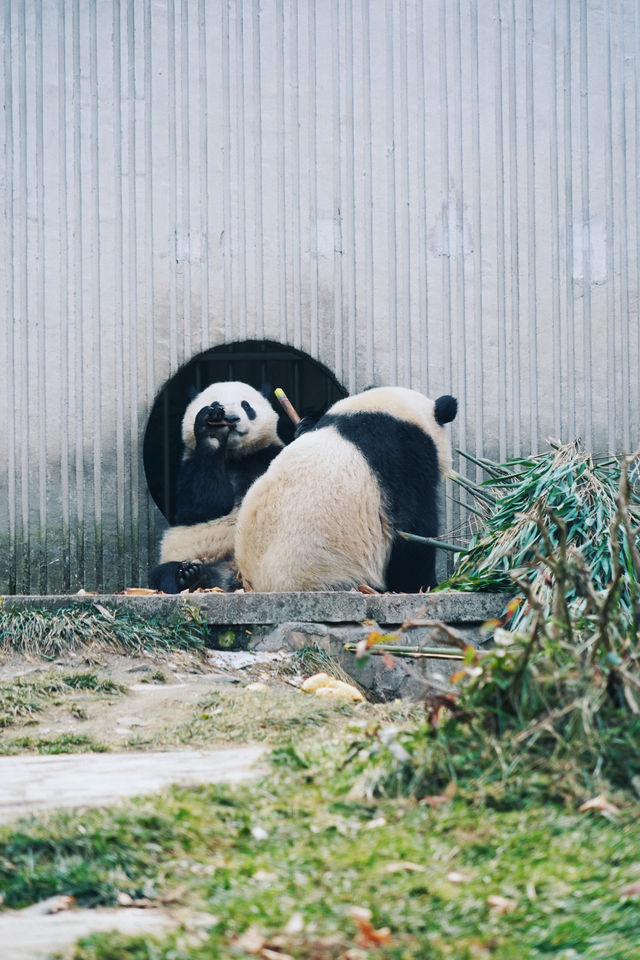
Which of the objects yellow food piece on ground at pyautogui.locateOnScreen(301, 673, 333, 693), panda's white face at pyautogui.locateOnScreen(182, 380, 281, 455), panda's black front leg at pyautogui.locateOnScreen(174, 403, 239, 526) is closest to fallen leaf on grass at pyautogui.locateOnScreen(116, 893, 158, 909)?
yellow food piece on ground at pyautogui.locateOnScreen(301, 673, 333, 693)

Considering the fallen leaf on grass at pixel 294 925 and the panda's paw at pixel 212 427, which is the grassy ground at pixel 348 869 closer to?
the fallen leaf on grass at pixel 294 925

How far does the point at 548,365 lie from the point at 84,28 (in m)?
3.75

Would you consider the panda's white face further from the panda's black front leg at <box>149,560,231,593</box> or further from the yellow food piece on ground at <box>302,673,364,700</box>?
the yellow food piece on ground at <box>302,673,364,700</box>

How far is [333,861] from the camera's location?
93.9 inches

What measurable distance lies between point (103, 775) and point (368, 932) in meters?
1.35

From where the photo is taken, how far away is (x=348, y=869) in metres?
2.35

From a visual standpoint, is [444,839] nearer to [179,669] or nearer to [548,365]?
[179,669]

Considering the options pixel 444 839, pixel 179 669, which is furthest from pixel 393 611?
pixel 444 839

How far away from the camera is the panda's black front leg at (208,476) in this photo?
286 inches

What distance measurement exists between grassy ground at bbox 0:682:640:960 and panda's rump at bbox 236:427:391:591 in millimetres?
3130

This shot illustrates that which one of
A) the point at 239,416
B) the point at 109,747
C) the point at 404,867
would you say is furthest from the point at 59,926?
the point at 239,416

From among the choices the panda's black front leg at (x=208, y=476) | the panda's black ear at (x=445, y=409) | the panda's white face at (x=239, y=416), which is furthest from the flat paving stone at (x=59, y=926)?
the panda's white face at (x=239, y=416)

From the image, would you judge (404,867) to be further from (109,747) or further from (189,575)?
(189,575)

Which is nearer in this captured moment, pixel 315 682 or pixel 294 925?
pixel 294 925
